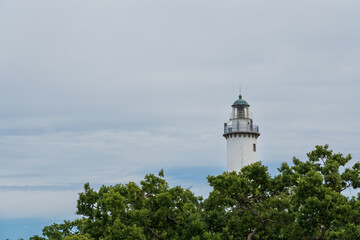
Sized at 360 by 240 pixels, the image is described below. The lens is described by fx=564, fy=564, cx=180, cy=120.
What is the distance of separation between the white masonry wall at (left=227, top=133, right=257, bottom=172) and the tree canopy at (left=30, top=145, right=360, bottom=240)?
82.4ft

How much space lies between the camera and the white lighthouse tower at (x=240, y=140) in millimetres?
61197

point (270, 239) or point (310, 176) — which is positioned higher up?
point (310, 176)

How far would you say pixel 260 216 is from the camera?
32.2 m

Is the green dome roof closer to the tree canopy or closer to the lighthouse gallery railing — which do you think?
the lighthouse gallery railing

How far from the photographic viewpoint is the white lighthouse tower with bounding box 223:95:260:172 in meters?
61.2

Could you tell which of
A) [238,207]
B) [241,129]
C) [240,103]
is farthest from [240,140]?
[238,207]

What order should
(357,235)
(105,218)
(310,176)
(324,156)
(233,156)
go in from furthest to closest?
1. (233,156)
2. (324,156)
3. (105,218)
4. (310,176)
5. (357,235)

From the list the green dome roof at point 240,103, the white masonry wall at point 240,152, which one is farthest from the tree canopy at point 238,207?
the green dome roof at point 240,103

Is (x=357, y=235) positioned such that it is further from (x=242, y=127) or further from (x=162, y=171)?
(x=242, y=127)

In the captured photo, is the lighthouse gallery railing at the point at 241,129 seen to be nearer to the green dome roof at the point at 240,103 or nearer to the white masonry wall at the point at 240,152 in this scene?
the white masonry wall at the point at 240,152

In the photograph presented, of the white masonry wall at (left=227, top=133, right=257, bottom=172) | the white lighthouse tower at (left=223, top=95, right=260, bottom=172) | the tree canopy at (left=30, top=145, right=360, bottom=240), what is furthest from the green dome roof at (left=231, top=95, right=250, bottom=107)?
the tree canopy at (left=30, top=145, right=360, bottom=240)

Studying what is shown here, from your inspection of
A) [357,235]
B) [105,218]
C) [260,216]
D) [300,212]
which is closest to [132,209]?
[105,218]

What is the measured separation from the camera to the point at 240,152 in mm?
61812

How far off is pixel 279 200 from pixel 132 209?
8.69m
